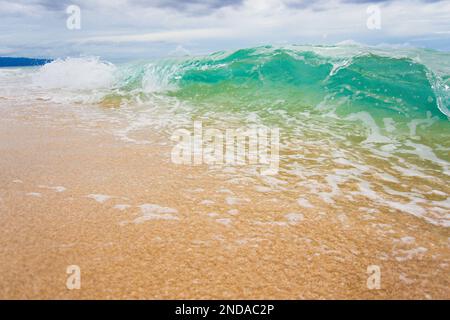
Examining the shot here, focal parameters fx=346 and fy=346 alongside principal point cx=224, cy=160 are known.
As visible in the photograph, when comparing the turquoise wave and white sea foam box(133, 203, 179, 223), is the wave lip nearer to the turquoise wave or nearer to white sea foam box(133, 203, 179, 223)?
the turquoise wave

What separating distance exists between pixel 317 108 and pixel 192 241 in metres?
7.33

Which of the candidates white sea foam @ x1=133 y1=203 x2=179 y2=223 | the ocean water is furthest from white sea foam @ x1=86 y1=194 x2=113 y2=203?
the ocean water

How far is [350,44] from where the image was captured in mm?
12805

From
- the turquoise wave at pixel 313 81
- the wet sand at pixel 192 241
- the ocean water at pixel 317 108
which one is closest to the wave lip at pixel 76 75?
the ocean water at pixel 317 108

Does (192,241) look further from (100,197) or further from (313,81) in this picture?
(313,81)

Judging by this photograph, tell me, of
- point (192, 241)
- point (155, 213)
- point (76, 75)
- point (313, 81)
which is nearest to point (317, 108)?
point (313, 81)

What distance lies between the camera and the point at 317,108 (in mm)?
8953

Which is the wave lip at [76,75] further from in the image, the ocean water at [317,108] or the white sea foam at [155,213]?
the white sea foam at [155,213]

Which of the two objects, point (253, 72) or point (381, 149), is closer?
point (381, 149)

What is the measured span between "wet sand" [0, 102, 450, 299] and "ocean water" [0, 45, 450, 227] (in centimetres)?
38

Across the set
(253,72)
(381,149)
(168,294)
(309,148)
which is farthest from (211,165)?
(253,72)

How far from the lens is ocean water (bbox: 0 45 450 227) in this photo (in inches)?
140
